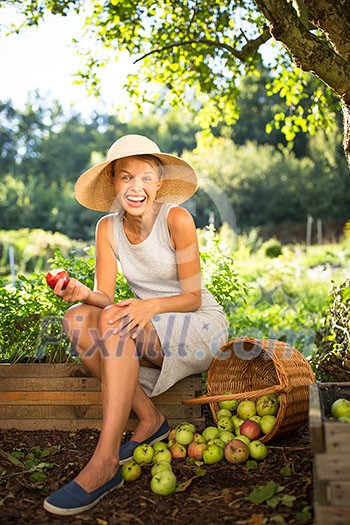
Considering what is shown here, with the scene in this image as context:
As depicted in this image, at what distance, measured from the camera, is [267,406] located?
274cm

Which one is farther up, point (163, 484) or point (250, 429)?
point (250, 429)

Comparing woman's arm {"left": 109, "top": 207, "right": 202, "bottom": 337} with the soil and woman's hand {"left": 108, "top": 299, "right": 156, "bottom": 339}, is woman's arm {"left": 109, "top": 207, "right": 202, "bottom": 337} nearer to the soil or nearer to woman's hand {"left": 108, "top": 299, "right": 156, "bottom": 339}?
woman's hand {"left": 108, "top": 299, "right": 156, "bottom": 339}

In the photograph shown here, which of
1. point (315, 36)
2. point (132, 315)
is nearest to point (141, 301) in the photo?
point (132, 315)

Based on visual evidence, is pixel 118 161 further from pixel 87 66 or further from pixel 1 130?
pixel 1 130

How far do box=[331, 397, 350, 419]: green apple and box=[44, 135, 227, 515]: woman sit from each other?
2.29 feet

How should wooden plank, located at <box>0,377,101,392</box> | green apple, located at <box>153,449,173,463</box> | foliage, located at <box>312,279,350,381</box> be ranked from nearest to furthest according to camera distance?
green apple, located at <box>153,449,173,463</box>, wooden plank, located at <box>0,377,101,392</box>, foliage, located at <box>312,279,350,381</box>

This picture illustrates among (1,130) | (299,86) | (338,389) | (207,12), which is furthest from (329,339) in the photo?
(1,130)

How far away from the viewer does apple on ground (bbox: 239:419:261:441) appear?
2.62 metres

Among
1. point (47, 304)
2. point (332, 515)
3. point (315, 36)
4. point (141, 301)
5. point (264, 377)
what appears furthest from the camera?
point (47, 304)

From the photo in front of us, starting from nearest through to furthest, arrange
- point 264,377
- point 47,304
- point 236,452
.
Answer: point 236,452
point 264,377
point 47,304

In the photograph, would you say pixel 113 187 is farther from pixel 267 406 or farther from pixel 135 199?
pixel 267 406

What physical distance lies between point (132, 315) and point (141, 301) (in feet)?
0.39

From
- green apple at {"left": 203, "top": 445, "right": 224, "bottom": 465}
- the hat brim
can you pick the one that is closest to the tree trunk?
the hat brim

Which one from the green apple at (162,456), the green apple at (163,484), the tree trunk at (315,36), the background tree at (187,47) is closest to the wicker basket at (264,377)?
the green apple at (162,456)
